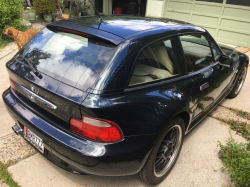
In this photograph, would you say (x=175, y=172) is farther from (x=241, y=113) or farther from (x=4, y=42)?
(x=4, y=42)

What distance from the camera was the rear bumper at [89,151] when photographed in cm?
173

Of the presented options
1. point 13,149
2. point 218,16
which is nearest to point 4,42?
point 13,149

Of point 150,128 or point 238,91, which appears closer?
point 150,128

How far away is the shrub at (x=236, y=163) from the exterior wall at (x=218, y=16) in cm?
646

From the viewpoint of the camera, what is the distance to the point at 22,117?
2.13m

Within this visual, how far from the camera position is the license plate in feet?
6.72

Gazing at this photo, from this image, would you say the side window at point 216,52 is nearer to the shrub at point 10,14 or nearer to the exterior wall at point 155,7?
the shrub at point 10,14

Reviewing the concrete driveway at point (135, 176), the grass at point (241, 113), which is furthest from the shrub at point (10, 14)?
the grass at point (241, 113)

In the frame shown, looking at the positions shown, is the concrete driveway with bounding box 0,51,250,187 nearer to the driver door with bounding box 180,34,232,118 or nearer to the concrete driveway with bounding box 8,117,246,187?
the concrete driveway with bounding box 8,117,246,187

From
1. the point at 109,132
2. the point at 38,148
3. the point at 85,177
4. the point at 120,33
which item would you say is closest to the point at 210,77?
the point at 120,33

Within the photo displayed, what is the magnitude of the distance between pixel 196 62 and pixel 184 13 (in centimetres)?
699

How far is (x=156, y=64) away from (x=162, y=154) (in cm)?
95

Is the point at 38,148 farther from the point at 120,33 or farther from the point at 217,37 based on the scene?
the point at 217,37

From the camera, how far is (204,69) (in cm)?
278
